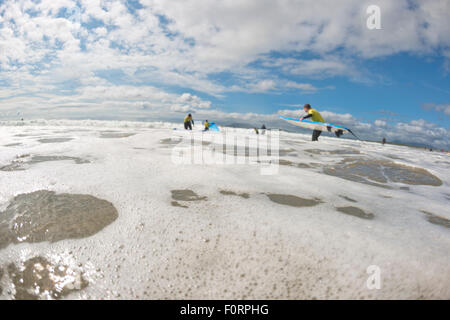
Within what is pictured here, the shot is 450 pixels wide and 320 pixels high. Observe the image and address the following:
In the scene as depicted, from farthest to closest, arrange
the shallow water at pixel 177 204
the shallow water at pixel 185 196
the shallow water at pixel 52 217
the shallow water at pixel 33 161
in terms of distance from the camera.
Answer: the shallow water at pixel 33 161
the shallow water at pixel 185 196
the shallow water at pixel 177 204
the shallow water at pixel 52 217

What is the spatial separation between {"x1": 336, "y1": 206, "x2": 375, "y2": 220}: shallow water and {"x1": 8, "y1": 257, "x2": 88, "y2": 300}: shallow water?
2.77 metres

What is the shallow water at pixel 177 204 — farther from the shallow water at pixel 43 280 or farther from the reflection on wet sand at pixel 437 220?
the reflection on wet sand at pixel 437 220

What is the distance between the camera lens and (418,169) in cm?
655

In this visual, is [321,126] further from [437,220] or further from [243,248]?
[243,248]

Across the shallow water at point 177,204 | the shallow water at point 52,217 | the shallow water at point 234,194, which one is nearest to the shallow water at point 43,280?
the shallow water at point 52,217

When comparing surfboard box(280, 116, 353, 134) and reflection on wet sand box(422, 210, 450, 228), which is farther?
surfboard box(280, 116, 353, 134)

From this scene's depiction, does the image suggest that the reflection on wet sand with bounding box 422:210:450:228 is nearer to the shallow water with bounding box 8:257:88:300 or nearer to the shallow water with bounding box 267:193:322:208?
the shallow water with bounding box 267:193:322:208

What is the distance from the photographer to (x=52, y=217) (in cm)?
218

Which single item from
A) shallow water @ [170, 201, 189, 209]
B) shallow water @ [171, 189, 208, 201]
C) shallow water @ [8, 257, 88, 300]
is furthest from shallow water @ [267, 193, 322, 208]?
shallow water @ [8, 257, 88, 300]

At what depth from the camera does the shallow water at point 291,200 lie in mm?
2752

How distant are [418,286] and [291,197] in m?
1.61

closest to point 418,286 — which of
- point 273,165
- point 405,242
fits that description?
point 405,242

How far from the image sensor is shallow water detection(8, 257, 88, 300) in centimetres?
149

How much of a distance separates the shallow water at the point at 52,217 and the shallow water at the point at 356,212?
271 cm
